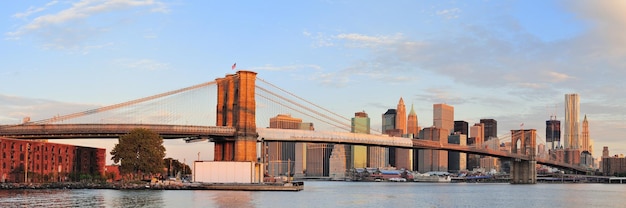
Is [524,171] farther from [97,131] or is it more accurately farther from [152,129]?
[97,131]

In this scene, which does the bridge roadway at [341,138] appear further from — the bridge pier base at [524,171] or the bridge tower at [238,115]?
the bridge pier base at [524,171]

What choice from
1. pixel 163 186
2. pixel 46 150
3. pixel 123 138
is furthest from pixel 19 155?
pixel 163 186

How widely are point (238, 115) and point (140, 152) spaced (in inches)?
500

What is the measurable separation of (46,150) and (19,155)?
25.8 feet

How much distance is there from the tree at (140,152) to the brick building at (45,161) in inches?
464

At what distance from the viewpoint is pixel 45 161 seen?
105750mm

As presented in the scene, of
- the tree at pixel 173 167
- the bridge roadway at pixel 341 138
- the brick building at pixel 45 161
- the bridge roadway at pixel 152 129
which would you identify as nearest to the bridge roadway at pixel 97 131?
the bridge roadway at pixel 152 129

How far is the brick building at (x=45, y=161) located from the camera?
96500 mm

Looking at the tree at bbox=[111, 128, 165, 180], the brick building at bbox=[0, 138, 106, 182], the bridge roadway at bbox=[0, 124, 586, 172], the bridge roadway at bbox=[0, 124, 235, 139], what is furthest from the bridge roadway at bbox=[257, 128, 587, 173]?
the brick building at bbox=[0, 138, 106, 182]

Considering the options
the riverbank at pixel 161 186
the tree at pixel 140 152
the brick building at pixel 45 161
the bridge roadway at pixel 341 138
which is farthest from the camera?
the bridge roadway at pixel 341 138

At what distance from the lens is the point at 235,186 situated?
89.4 meters

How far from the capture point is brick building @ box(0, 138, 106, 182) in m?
96.5

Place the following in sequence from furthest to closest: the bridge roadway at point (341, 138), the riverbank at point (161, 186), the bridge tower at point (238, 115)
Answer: the bridge roadway at point (341, 138) < the bridge tower at point (238, 115) < the riverbank at point (161, 186)

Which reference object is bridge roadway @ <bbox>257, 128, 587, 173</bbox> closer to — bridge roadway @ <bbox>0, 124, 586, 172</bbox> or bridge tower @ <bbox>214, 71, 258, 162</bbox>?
bridge roadway @ <bbox>0, 124, 586, 172</bbox>
